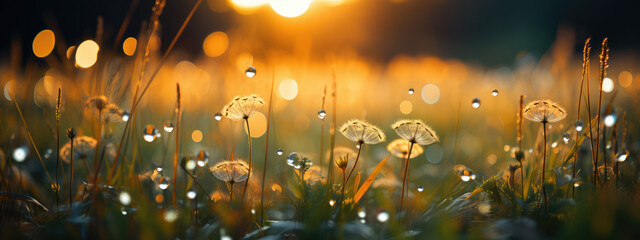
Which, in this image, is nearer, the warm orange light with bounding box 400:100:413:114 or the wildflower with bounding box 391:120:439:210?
the wildflower with bounding box 391:120:439:210

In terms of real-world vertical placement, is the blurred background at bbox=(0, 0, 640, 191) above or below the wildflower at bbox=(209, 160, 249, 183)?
above

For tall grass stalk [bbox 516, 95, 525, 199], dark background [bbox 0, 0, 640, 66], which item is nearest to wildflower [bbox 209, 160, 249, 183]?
tall grass stalk [bbox 516, 95, 525, 199]

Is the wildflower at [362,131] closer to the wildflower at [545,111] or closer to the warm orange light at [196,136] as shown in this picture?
the wildflower at [545,111]

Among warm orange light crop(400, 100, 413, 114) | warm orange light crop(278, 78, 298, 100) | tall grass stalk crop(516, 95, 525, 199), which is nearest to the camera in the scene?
tall grass stalk crop(516, 95, 525, 199)

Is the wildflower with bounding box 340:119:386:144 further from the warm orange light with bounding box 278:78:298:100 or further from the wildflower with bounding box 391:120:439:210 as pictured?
the warm orange light with bounding box 278:78:298:100

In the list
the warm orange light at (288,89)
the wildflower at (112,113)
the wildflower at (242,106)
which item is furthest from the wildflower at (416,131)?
the warm orange light at (288,89)

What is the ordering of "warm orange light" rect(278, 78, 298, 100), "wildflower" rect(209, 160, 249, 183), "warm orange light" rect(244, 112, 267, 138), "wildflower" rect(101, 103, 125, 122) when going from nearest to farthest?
"wildflower" rect(209, 160, 249, 183), "wildflower" rect(101, 103, 125, 122), "warm orange light" rect(244, 112, 267, 138), "warm orange light" rect(278, 78, 298, 100)

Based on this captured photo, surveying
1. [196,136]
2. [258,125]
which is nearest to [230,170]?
[196,136]
